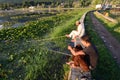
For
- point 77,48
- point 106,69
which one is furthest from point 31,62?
point 77,48

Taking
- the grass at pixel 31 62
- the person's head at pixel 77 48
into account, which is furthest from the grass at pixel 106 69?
the person's head at pixel 77 48

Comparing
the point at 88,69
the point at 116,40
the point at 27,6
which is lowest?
the point at 27,6

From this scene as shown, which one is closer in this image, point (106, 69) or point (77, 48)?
point (77, 48)

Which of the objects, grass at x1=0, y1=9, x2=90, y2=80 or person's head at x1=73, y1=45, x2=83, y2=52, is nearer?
person's head at x1=73, y1=45, x2=83, y2=52

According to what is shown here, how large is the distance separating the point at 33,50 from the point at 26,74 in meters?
4.17

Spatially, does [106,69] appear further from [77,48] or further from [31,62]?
[31,62]

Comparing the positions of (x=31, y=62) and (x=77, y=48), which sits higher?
(x=77, y=48)

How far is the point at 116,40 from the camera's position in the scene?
59.7 ft

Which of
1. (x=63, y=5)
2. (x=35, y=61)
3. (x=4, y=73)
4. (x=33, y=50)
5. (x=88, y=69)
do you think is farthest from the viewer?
(x=63, y=5)

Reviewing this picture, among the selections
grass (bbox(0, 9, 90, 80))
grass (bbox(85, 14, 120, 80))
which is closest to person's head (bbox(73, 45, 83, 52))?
grass (bbox(85, 14, 120, 80))

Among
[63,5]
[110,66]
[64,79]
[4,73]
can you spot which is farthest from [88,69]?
[63,5]

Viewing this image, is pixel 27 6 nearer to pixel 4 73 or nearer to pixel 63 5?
pixel 63 5

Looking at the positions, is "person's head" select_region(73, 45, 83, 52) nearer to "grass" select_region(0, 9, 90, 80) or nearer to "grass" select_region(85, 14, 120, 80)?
"grass" select_region(85, 14, 120, 80)

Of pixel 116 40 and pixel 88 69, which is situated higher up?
pixel 88 69
